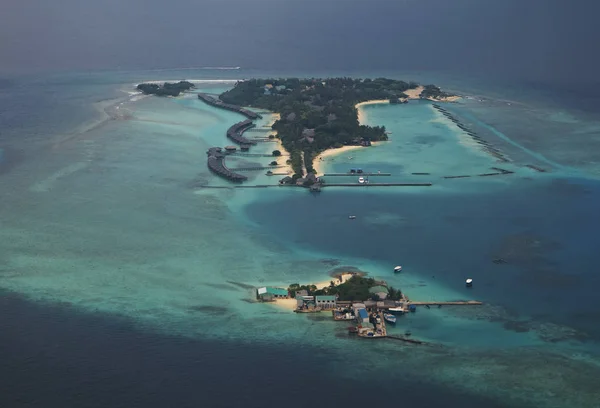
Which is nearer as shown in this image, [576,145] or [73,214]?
[73,214]

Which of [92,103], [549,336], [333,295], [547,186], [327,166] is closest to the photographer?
[549,336]

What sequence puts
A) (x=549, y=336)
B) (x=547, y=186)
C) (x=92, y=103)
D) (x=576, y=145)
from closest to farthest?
(x=549, y=336), (x=547, y=186), (x=576, y=145), (x=92, y=103)

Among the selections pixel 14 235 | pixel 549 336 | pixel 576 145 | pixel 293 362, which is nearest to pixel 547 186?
pixel 576 145

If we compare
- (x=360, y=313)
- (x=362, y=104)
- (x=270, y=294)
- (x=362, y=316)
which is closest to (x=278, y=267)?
(x=270, y=294)

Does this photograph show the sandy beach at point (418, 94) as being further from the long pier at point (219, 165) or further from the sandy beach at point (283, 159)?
the long pier at point (219, 165)

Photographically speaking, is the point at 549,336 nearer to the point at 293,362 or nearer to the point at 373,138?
the point at 293,362

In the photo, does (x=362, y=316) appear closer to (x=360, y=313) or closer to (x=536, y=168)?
(x=360, y=313)

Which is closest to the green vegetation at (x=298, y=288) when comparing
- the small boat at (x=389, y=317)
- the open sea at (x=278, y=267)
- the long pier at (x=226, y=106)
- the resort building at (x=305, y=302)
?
the resort building at (x=305, y=302)
